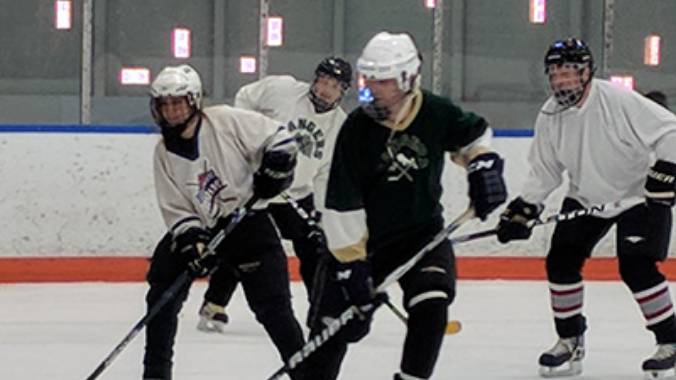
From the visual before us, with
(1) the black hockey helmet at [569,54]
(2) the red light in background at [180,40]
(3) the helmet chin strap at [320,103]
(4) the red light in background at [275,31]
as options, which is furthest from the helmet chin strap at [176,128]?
(2) the red light in background at [180,40]

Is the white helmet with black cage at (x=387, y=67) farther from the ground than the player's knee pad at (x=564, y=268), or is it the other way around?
the white helmet with black cage at (x=387, y=67)

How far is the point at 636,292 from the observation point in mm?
3838

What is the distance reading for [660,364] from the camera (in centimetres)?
380

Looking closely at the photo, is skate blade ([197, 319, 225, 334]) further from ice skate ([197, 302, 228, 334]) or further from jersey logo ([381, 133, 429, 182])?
jersey logo ([381, 133, 429, 182])

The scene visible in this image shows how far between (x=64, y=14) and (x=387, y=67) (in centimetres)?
538

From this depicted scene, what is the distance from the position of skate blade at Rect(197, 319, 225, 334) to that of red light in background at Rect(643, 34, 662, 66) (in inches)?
176

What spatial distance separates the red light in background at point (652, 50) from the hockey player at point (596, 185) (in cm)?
466

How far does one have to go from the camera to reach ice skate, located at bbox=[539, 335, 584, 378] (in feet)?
12.8

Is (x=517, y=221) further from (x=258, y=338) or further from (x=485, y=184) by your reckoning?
(x=258, y=338)

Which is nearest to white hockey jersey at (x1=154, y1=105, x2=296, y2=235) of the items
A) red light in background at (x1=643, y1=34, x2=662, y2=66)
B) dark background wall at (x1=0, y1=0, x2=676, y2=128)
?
dark background wall at (x1=0, y1=0, x2=676, y2=128)

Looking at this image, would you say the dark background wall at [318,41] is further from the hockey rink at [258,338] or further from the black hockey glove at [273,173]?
the black hockey glove at [273,173]

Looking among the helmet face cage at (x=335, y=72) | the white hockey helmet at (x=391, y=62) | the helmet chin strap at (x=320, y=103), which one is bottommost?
the helmet chin strap at (x=320, y=103)

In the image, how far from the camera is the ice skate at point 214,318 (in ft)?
15.5

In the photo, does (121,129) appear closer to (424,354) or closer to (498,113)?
(498,113)
